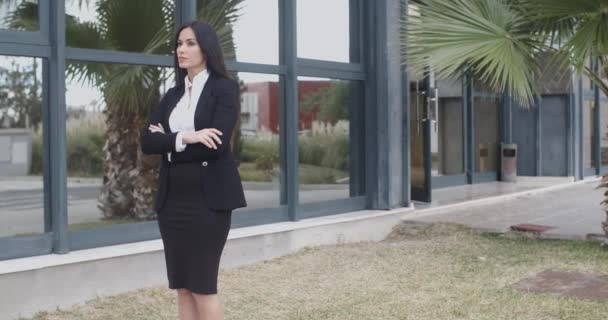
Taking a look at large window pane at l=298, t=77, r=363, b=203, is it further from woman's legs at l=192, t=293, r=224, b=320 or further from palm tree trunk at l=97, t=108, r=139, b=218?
woman's legs at l=192, t=293, r=224, b=320

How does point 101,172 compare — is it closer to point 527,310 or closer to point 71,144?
point 71,144

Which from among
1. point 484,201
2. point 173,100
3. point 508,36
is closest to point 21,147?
point 173,100

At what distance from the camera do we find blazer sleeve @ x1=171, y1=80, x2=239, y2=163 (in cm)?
265

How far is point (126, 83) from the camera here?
5098 mm

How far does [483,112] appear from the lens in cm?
1200

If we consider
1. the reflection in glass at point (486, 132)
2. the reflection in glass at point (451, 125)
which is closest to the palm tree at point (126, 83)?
the reflection in glass at point (451, 125)

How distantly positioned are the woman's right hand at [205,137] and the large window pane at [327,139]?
3.78m

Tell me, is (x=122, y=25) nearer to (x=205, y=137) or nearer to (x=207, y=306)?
(x=205, y=137)

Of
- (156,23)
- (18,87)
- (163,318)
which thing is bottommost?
(163,318)

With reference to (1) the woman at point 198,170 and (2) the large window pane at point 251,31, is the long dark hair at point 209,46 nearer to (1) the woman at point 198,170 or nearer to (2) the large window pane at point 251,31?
(1) the woman at point 198,170

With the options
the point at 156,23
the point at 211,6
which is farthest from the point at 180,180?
the point at 211,6

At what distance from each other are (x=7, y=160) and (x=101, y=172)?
73 cm

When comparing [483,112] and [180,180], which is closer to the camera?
[180,180]

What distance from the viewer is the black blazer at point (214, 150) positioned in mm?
2654
